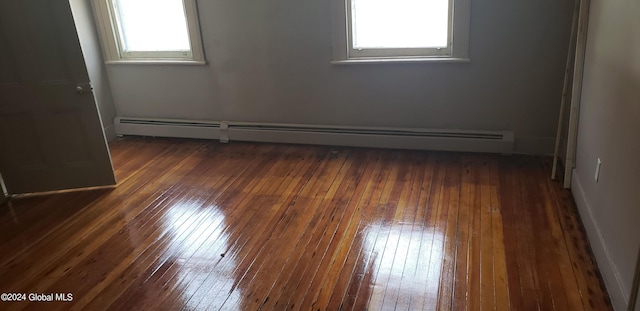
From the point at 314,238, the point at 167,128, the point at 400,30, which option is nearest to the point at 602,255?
the point at 314,238

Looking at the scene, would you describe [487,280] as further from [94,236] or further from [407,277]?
[94,236]

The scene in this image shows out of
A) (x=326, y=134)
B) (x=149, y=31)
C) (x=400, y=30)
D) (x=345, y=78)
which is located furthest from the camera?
(x=149, y=31)

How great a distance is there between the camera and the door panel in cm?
325

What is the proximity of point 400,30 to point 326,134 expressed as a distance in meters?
1.13

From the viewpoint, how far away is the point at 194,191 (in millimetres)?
3631

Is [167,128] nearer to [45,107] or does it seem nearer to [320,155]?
[45,107]

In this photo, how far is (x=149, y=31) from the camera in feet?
14.9

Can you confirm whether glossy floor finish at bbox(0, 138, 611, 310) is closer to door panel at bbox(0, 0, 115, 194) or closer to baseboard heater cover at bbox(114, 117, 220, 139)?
door panel at bbox(0, 0, 115, 194)

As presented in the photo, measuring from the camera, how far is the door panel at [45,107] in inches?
128

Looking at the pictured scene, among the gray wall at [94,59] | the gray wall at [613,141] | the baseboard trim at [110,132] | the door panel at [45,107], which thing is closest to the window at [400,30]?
the gray wall at [613,141]

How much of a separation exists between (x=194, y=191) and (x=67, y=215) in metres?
0.89

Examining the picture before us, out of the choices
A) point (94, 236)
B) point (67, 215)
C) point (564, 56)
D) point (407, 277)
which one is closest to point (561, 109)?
point (564, 56)

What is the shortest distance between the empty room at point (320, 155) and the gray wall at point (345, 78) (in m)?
0.02

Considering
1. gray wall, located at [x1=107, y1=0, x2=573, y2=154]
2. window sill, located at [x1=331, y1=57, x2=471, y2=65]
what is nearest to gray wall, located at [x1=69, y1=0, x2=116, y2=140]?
gray wall, located at [x1=107, y1=0, x2=573, y2=154]
